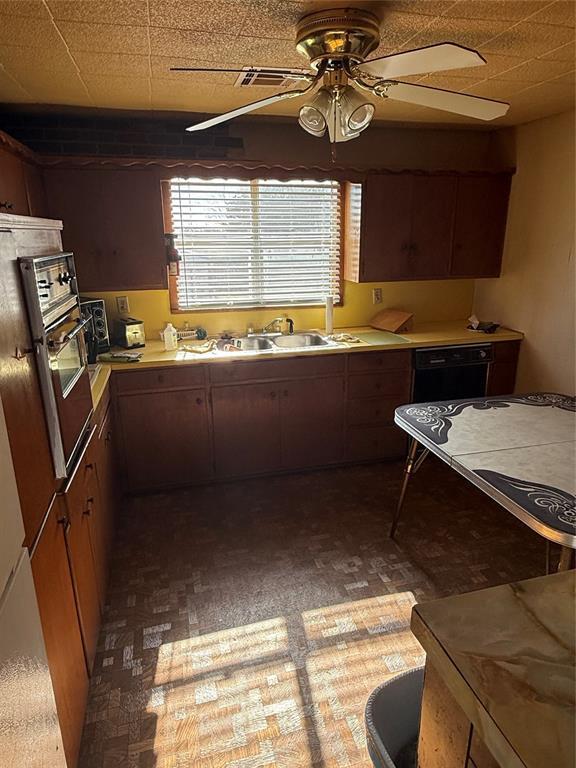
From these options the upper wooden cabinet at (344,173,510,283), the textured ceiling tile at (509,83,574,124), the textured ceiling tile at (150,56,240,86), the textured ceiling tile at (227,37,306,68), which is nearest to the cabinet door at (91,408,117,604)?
the textured ceiling tile at (150,56,240,86)

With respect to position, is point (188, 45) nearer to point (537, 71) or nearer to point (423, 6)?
point (423, 6)

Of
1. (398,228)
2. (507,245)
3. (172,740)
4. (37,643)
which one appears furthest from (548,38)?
(172,740)

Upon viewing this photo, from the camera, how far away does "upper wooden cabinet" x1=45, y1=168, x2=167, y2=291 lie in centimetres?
288

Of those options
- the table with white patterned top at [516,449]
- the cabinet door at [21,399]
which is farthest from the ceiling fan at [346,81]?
the table with white patterned top at [516,449]

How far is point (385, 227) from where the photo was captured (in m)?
3.44

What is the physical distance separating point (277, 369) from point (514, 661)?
Result: 2.55 metres

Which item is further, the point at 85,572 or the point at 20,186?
the point at 20,186

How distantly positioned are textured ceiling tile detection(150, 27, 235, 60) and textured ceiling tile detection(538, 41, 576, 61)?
1.35m

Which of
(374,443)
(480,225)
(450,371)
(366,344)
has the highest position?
(480,225)

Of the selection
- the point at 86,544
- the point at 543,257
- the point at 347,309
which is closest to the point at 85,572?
the point at 86,544

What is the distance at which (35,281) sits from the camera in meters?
1.37

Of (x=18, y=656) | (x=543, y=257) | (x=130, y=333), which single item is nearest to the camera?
(x=18, y=656)

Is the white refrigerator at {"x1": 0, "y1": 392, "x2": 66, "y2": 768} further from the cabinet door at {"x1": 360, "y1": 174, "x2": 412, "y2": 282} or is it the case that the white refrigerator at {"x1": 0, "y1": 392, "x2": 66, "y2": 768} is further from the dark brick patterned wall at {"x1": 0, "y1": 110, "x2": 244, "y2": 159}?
the cabinet door at {"x1": 360, "y1": 174, "x2": 412, "y2": 282}

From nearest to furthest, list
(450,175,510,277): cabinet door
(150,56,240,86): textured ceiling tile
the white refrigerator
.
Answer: the white refrigerator < (150,56,240,86): textured ceiling tile < (450,175,510,277): cabinet door
